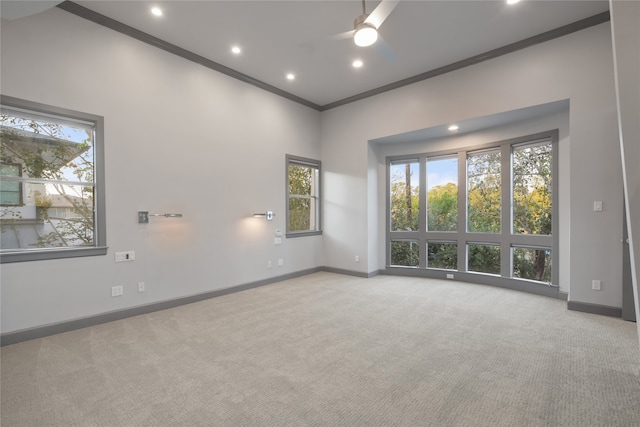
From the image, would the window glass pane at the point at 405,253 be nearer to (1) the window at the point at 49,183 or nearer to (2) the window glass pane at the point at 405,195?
(2) the window glass pane at the point at 405,195

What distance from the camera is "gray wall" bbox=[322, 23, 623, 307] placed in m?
3.55

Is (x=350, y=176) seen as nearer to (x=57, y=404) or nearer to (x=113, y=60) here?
(x=113, y=60)

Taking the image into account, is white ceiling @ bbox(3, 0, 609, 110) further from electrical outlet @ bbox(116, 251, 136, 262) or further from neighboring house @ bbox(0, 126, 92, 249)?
electrical outlet @ bbox(116, 251, 136, 262)

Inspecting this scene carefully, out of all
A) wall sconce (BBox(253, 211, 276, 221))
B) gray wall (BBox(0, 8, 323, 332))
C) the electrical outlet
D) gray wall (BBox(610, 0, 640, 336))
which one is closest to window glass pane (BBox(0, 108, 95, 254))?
gray wall (BBox(0, 8, 323, 332))

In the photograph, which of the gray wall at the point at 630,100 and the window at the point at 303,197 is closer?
the gray wall at the point at 630,100

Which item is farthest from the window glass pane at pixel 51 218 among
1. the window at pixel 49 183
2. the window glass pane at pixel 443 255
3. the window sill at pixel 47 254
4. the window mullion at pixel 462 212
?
the window mullion at pixel 462 212

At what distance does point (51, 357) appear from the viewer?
2.65 m

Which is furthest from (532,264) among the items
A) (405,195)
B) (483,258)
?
(405,195)

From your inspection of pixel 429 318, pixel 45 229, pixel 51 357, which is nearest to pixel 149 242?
pixel 45 229

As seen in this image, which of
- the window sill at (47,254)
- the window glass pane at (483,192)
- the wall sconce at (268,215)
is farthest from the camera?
the wall sconce at (268,215)

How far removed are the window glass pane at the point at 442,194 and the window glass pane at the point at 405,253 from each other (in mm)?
529

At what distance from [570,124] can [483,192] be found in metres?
1.68

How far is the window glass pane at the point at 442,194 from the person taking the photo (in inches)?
219

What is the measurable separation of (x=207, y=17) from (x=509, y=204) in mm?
Answer: 5293
